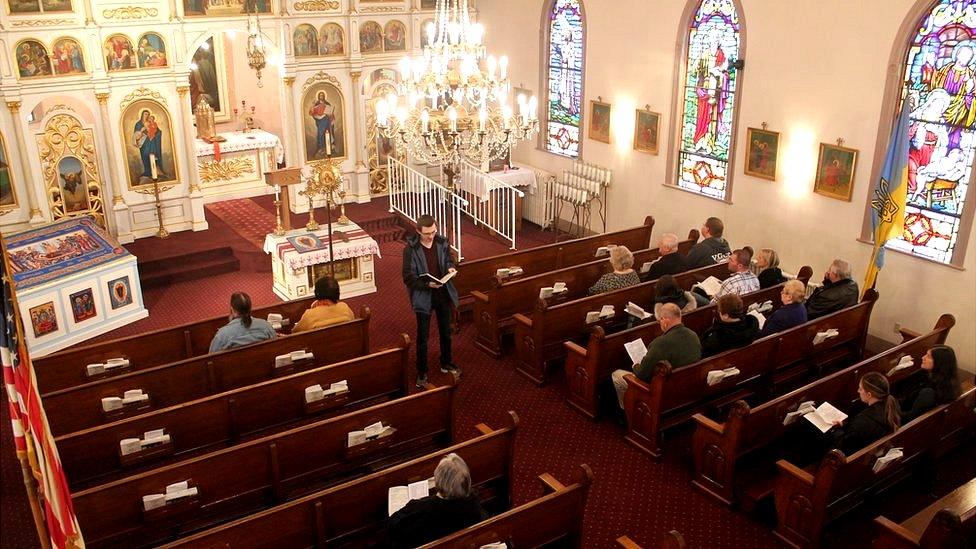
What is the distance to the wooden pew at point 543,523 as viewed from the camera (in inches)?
183

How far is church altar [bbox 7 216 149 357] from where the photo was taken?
920 cm

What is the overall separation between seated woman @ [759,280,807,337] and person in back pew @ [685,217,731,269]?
5.83ft

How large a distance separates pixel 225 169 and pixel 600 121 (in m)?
6.85

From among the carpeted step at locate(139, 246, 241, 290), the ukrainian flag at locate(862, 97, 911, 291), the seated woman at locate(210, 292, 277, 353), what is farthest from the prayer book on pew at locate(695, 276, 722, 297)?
the carpeted step at locate(139, 246, 241, 290)

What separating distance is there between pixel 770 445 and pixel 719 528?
0.90 metres

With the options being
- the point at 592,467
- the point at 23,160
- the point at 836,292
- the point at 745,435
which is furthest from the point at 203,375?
the point at 23,160

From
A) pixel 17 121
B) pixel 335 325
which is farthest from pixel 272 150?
pixel 335 325

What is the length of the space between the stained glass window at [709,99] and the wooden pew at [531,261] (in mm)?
1451

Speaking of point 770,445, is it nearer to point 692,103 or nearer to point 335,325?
point 335,325

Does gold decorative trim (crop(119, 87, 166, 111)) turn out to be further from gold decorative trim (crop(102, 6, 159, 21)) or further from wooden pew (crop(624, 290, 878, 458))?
wooden pew (crop(624, 290, 878, 458))

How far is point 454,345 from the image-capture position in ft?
31.0

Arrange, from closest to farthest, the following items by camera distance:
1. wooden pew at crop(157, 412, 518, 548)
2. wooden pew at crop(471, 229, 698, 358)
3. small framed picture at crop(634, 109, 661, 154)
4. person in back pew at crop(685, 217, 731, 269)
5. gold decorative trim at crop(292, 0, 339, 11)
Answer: wooden pew at crop(157, 412, 518, 548)
wooden pew at crop(471, 229, 698, 358)
person in back pew at crop(685, 217, 731, 269)
small framed picture at crop(634, 109, 661, 154)
gold decorative trim at crop(292, 0, 339, 11)

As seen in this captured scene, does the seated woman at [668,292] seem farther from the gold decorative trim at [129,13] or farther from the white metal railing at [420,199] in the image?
the gold decorative trim at [129,13]

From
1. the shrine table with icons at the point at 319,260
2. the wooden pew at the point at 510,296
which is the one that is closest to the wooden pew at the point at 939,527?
the wooden pew at the point at 510,296
